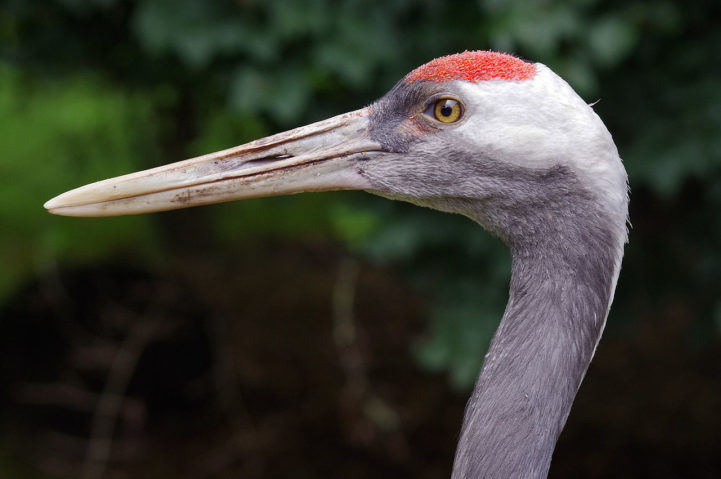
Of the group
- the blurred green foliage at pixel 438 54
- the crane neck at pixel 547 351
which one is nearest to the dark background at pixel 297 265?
the blurred green foliage at pixel 438 54

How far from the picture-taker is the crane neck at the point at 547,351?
2064mm

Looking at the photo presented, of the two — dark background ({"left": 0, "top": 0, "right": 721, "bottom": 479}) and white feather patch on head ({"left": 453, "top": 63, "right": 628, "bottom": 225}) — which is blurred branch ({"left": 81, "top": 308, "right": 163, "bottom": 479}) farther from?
white feather patch on head ({"left": 453, "top": 63, "right": 628, "bottom": 225})

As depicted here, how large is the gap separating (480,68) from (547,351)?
73cm

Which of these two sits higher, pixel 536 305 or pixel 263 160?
pixel 263 160

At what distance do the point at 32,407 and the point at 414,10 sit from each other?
367 centimetres

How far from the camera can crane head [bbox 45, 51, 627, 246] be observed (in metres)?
2.07

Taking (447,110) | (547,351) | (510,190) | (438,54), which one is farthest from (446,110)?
(438,54)

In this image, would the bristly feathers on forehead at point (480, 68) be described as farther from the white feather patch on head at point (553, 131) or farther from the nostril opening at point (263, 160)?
the nostril opening at point (263, 160)

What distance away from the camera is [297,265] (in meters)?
7.18

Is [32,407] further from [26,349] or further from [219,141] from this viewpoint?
[219,141]

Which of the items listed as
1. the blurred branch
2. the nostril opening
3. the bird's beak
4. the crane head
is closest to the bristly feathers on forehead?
the crane head

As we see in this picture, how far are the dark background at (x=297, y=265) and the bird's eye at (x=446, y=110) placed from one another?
1.21 metres

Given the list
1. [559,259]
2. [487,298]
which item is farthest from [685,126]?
[559,259]

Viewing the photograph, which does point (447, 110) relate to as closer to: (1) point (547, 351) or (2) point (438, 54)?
(1) point (547, 351)
